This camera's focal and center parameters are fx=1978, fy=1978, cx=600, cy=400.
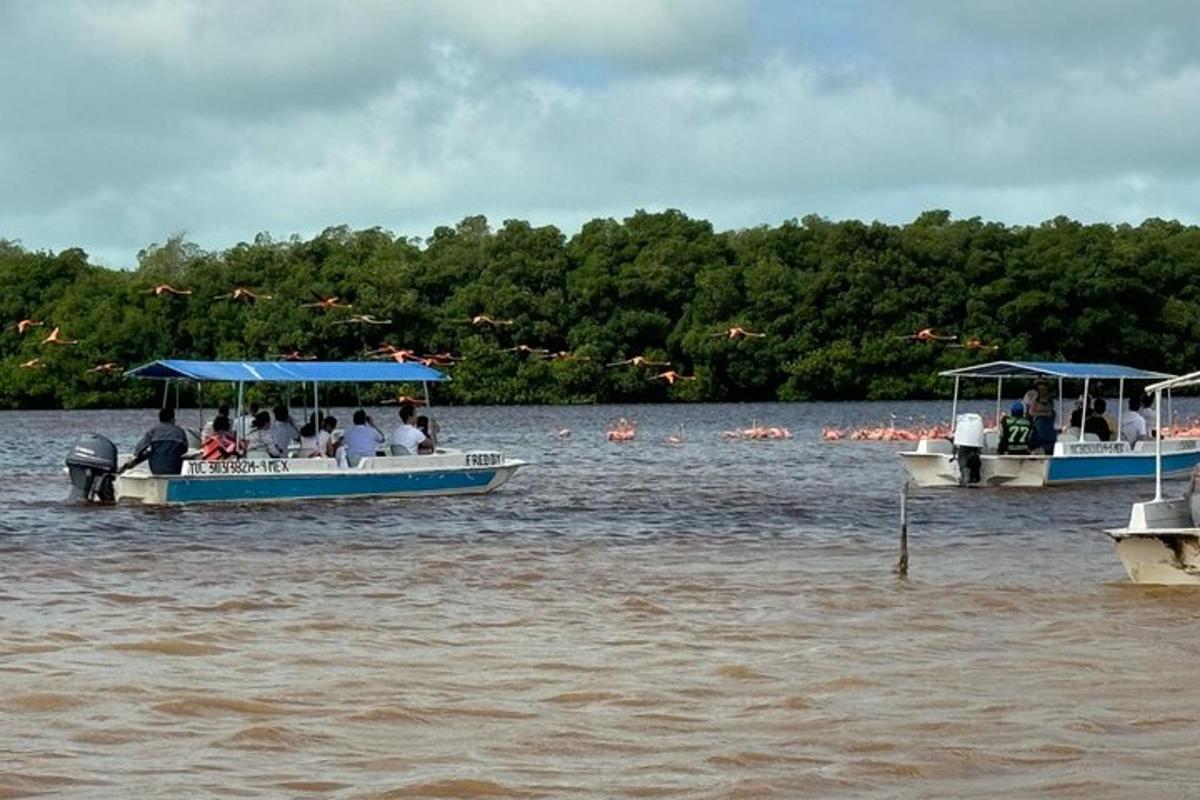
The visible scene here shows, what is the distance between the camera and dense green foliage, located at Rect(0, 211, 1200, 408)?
113500mm

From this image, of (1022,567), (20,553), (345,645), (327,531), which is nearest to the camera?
(345,645)

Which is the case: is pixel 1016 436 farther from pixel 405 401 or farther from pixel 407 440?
pixel 405 401

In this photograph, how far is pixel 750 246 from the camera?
13000 centimetres

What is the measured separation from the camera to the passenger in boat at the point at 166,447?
95.6 feet

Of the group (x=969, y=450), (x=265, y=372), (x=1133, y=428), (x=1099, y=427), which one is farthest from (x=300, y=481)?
(x=1133, y=428)

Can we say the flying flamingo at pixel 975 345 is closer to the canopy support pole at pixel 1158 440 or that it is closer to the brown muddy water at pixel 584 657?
the brown muddy water at pixel 584 657

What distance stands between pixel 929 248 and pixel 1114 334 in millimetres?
11890

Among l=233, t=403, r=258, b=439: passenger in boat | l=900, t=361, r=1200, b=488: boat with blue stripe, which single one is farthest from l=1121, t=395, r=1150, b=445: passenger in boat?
l=233, t=403, r=258, b=439: passenger in boat

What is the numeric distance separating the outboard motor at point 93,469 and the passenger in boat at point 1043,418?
15.3m

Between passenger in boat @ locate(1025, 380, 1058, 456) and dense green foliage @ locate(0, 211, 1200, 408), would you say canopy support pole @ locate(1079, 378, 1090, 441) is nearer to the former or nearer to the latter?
passenger in boat @ locate(1025, 380, 1058, 456)

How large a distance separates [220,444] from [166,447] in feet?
3.27

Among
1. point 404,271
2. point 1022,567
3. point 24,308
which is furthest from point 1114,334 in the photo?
point 1022,567

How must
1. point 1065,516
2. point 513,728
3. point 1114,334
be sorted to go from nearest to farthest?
point 513,728
point 1065,516
point 1114,334

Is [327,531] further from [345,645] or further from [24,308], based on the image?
[24,308]
